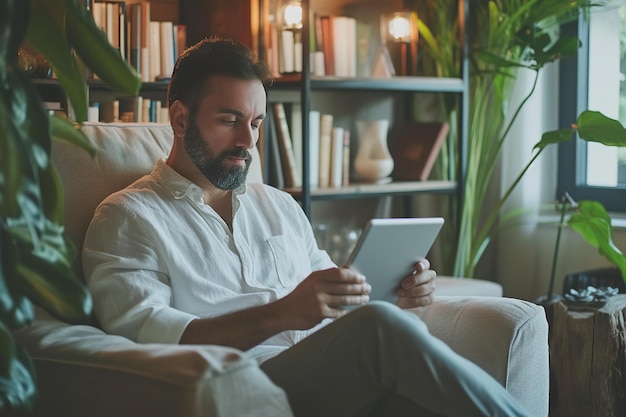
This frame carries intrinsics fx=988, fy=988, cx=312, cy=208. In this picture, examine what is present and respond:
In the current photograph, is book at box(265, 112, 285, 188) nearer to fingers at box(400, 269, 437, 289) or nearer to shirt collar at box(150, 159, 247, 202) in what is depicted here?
shirt collar at box(150, 159, 247, 202)

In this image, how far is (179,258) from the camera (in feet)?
6.48

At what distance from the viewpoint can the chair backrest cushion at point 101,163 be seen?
203cm

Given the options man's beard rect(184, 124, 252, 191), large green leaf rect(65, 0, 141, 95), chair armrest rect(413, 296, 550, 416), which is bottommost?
chair armrest rect(413, 296, 550, 416)

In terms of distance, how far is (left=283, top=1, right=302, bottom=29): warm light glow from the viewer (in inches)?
127

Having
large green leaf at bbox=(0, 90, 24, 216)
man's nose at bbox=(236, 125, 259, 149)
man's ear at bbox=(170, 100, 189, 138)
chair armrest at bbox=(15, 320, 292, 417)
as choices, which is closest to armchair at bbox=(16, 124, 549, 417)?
chair armrest at bbox=(15, 320, 292, 417)

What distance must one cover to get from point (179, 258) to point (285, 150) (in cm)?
135

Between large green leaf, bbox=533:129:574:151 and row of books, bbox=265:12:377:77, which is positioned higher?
row of books, bbox=265:12:377:77

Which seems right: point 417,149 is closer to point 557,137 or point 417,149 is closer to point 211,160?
point 557,137

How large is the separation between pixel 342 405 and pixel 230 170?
625 mm

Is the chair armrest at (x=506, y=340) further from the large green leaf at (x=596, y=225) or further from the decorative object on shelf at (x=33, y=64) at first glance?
the decorative object on shelf at (x=33, y=64)

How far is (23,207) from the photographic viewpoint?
4.09ft

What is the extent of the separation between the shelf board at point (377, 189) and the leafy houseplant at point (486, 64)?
97 mm

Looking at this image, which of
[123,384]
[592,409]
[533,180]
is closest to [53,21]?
[123,384]

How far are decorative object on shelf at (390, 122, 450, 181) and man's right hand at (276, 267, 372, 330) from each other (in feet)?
6.07
